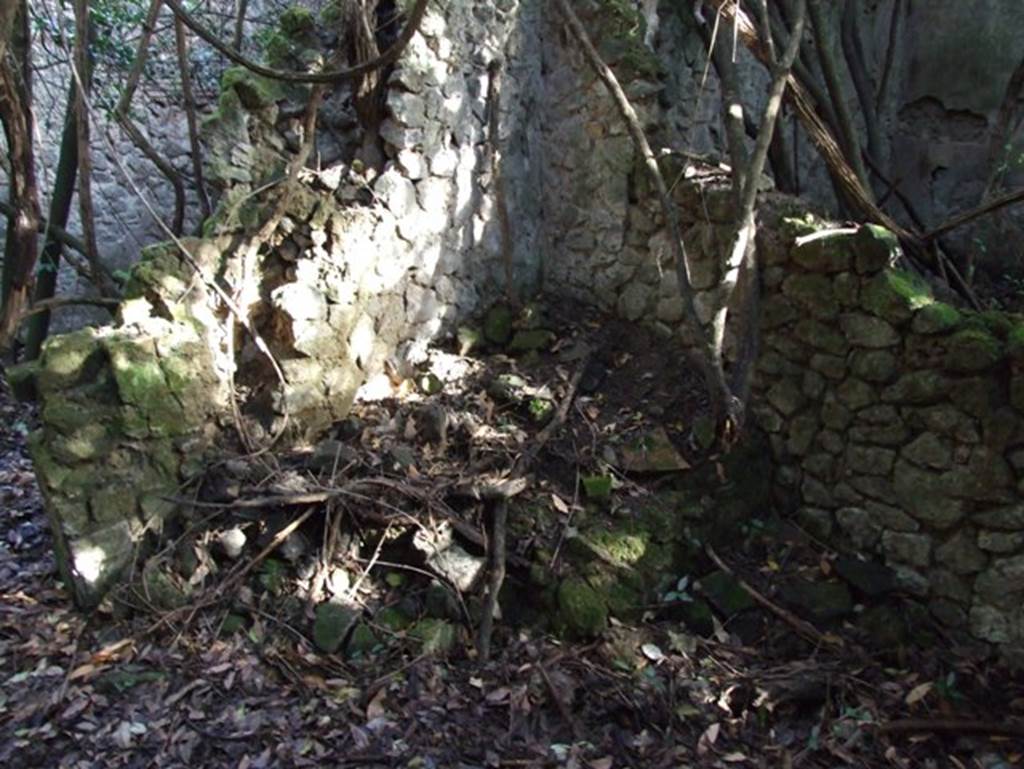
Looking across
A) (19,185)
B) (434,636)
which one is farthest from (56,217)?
(434,636)

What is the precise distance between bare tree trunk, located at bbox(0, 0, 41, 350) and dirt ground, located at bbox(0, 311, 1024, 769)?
1.27 meters

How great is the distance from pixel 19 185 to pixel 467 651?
3289 millimetres

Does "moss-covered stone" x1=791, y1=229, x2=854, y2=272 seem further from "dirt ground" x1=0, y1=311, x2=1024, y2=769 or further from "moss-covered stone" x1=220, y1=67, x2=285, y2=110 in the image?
"moss-covered stone" x1=220, y1=67, x2=285, y2=110

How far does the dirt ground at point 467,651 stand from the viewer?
2.77 metres

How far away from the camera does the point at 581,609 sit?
3230mm

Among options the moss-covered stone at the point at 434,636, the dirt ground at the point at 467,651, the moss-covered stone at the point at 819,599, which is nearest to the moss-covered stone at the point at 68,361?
the dirt ground at the point at 467,651

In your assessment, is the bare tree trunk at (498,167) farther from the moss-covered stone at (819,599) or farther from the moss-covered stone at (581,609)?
the moss-covered stone at (819,599)

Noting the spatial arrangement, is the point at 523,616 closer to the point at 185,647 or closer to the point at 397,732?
the point at 397,732

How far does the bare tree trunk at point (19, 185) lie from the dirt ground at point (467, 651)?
1.27 m

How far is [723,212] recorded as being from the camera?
12.2ft

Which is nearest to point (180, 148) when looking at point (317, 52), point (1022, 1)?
point (317, 52)

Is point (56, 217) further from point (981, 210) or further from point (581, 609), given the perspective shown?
point (981, 210)

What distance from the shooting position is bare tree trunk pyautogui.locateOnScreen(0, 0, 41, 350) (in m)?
3.90

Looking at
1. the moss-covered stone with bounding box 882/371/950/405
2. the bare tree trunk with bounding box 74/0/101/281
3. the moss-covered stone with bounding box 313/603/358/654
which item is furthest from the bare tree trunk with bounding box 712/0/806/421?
the bare tree trunk with bounding box 74/0/101/281
